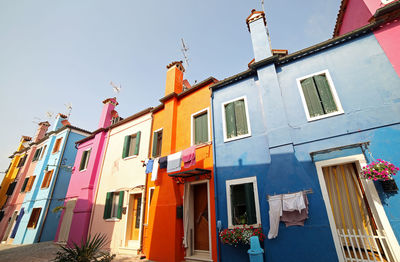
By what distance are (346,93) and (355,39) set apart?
6.54ft

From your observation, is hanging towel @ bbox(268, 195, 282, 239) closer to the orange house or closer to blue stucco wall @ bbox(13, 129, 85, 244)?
the orange house

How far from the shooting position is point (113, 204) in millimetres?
10625

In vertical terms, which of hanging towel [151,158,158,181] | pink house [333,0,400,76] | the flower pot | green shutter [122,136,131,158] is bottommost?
the flower pot

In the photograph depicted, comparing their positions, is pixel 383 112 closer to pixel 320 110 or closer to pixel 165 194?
pixel 320 110

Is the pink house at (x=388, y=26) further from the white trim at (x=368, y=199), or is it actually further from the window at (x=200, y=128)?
the window at (x=200, y=128)

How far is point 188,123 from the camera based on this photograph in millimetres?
9031

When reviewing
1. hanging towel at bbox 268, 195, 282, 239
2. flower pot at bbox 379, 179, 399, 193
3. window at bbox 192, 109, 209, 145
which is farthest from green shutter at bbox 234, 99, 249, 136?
flower pot at bbox 379, 179, 399, 193

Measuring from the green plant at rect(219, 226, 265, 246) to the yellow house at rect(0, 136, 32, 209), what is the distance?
83.4 feet

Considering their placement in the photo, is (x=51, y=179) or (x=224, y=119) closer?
(x=224, y=119)

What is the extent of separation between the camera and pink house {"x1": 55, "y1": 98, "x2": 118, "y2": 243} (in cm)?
1135

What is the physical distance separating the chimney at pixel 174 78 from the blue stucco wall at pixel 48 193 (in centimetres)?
1168

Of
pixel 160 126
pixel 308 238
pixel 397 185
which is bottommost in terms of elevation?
pixel 308 238

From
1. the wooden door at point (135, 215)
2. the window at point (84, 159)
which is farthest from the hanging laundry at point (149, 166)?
the window at point (84, 159)

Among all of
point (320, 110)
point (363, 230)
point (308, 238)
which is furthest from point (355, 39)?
point (308, 238)
